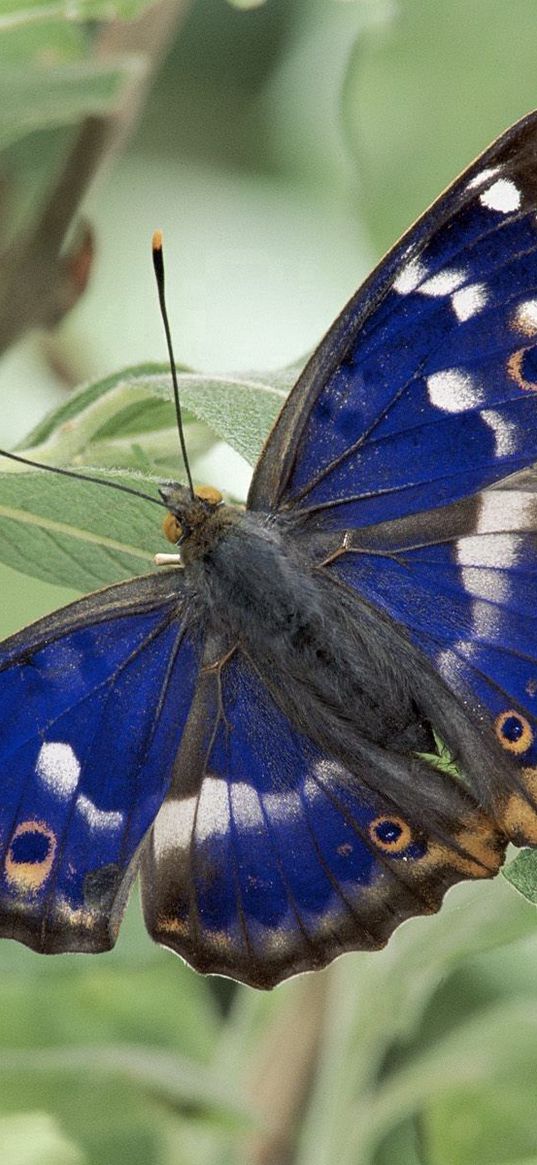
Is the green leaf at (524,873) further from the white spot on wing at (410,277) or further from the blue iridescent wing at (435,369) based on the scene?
the white spot on wing at (410,277)

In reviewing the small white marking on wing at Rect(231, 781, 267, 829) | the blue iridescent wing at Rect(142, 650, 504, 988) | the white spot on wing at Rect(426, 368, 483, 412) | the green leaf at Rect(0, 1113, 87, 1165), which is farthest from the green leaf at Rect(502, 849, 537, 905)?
the green leaf at Rect(0, 1113, 87, 1165)

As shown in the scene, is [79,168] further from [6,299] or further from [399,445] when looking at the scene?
[399,445]

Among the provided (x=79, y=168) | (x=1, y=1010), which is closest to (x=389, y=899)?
(x=1, y=1010)

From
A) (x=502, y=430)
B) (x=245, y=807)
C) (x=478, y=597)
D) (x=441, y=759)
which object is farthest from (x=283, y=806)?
(x=502, y=430)

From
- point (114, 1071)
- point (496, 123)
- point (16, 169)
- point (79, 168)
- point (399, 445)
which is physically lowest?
point (114, 1071)

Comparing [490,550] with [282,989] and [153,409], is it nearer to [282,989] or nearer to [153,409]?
[153,409]

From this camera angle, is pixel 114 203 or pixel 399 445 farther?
pixel 114 203
